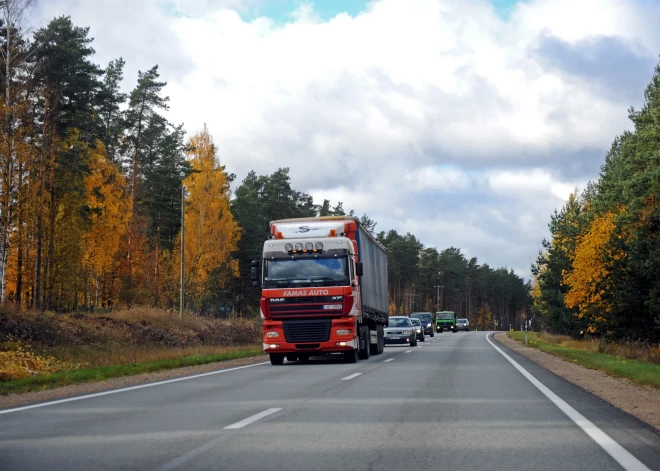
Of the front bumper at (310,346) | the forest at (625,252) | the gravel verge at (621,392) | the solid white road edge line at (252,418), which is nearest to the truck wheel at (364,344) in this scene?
the front bumper at (310,346)

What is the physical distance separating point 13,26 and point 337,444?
105 feet

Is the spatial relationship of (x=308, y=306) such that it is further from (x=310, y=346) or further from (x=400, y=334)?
(x=400, y=334)

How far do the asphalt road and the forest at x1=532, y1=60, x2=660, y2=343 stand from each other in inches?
1044

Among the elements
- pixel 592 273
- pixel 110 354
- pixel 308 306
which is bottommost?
pixel 110 354

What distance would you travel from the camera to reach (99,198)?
51688 millimetres

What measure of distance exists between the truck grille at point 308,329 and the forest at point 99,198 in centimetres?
1524

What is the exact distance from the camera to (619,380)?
17.7 m

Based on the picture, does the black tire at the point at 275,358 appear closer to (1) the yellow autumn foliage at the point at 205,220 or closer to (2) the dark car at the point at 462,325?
(1) the yellow autumn foliage at the point at 205,220

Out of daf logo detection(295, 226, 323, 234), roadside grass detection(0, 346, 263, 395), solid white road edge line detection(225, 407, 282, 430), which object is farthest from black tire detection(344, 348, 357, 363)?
solid white road edge line detection(225, 407, 282, 430)

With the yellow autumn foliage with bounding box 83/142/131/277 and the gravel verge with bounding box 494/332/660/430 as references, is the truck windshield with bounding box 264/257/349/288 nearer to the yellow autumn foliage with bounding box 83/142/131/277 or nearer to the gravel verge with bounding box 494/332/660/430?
the gravel verge with bounding box 494/332/660/430

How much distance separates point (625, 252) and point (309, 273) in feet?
85.7

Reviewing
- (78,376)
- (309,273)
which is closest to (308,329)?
(309,273)

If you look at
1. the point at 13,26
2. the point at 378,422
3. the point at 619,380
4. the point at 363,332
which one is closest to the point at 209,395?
the point at 378,422

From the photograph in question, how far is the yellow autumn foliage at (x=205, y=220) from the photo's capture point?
54.2 meters
